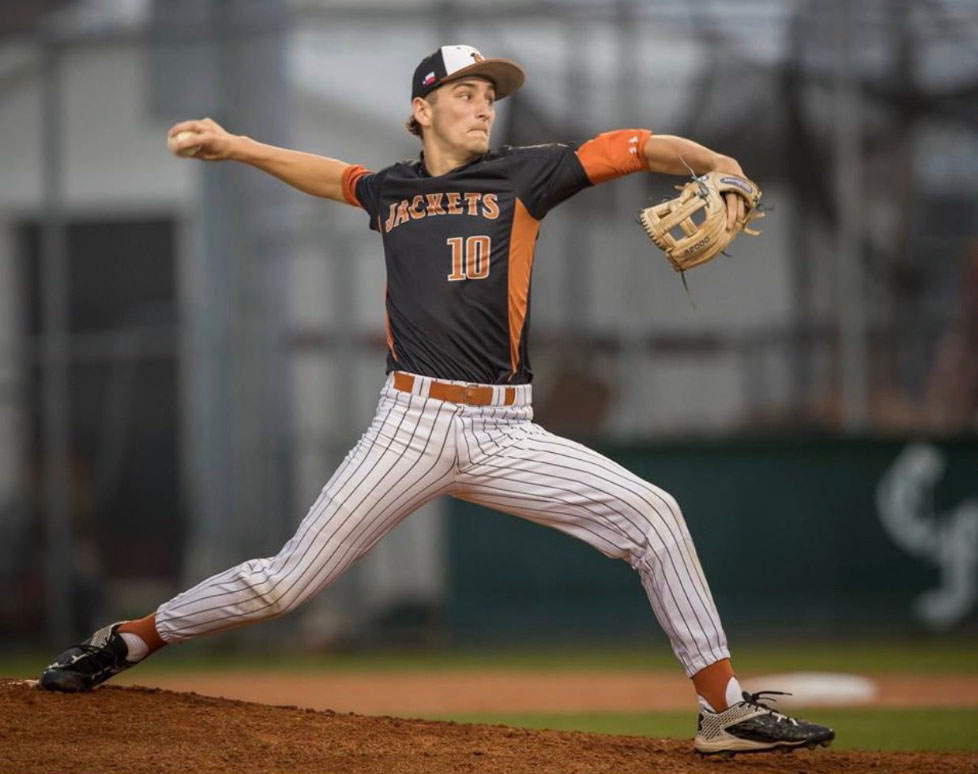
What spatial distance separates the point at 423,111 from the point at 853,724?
379cm

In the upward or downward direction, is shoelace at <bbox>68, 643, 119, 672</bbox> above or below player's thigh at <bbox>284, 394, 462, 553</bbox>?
below

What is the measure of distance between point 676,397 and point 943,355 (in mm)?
1908

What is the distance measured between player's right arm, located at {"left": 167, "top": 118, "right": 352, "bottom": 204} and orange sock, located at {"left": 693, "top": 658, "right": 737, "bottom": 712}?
6.11 ft

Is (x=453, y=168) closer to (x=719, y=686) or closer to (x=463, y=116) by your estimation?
(x=463, y=116)

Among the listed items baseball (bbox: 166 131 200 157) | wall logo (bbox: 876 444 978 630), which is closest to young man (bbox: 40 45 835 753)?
baseball (bbox: 166 131 200 157)

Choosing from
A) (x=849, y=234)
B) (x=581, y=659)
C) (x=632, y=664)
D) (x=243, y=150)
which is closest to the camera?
(x=243, y=150)

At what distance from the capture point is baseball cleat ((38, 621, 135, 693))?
5.27 meters

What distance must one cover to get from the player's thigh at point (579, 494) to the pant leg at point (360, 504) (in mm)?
137

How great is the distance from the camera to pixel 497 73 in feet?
16.9

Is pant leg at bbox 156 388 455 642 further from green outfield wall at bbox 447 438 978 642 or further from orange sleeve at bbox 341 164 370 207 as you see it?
green outfield wall at bbox 447 438 978 642

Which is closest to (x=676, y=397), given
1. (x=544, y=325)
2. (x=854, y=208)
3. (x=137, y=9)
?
(x=544, y=325)

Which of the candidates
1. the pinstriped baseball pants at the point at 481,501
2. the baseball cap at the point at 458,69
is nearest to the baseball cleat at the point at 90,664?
the pinstriped baseball pants at the point at 481,501

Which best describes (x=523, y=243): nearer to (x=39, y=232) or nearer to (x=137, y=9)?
(x=137, y=9)

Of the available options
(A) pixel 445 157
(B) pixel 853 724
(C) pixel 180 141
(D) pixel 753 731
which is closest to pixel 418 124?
(A) pixel 445 157
